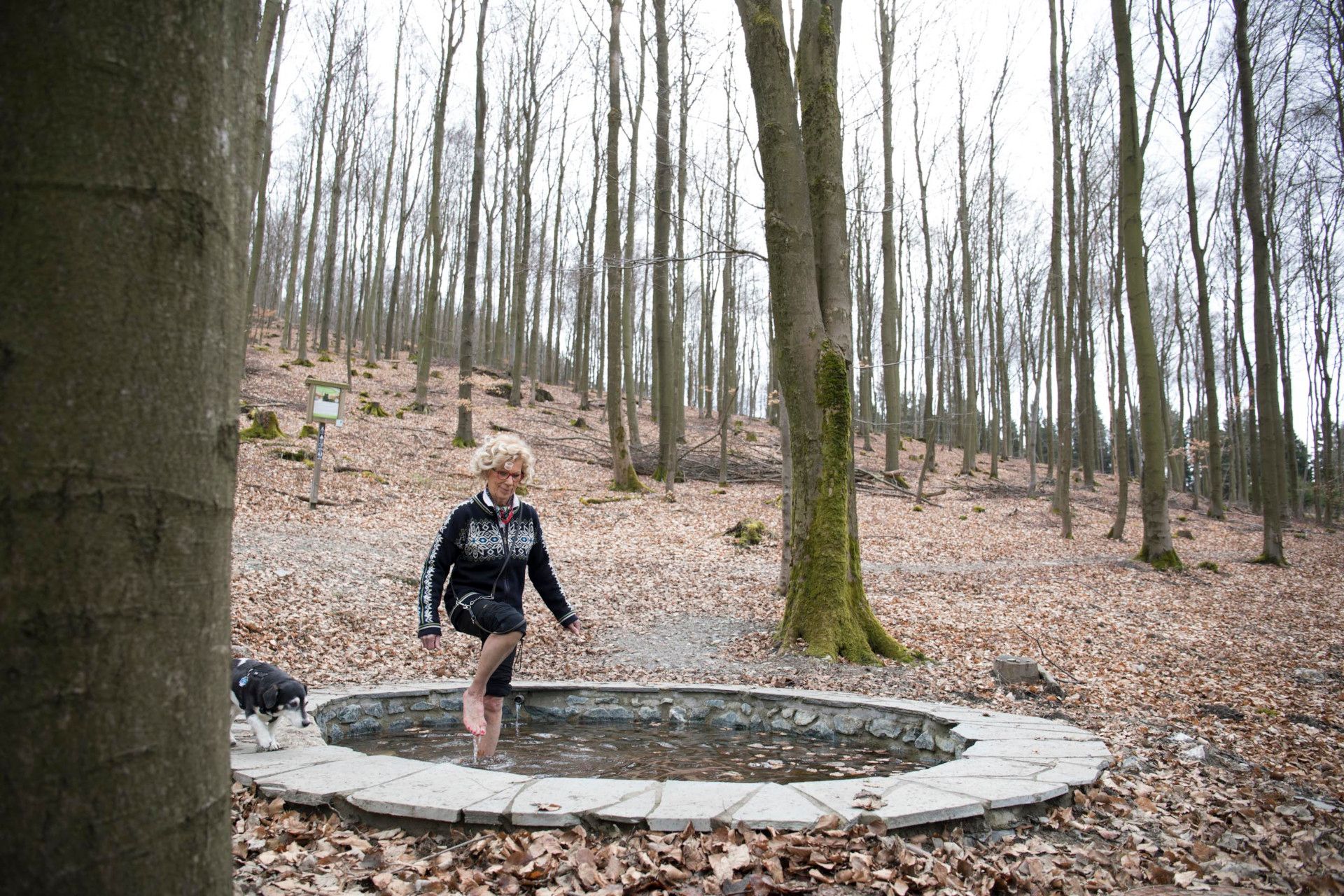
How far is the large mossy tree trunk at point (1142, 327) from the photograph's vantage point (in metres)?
12.9

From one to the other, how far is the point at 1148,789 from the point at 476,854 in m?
3.11

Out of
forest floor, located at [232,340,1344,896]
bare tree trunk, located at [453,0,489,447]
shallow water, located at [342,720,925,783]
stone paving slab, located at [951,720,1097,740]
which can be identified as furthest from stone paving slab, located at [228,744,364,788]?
bare tree trunk, located at [453,0,489,447]

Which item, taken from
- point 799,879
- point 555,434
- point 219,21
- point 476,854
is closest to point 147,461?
point 219,21

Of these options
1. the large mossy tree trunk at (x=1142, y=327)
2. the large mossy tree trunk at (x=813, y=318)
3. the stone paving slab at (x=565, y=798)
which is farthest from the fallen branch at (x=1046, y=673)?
the large mossy tree trunk at (x=1142, y=327)

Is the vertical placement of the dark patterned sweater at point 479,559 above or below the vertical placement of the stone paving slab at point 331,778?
above

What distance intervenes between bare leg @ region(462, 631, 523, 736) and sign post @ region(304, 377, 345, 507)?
8329 mm

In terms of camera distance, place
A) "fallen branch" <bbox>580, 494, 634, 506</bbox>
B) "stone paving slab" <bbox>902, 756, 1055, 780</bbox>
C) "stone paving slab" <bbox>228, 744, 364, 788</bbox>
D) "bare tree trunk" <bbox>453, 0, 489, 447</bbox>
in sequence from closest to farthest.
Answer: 1. "stone paving slab" <bbox>228, 744, 364, 788</bbox>
2. "stone paving slab" <bbox>902, 756, 1055, 780</bbox>
3. "fallen branch" <bbox>580, 494, 634, 506</bbox>
4. "bare tree trunk" <bbox>453, 0, 489, 447</bbox>

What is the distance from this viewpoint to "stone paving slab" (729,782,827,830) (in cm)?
288

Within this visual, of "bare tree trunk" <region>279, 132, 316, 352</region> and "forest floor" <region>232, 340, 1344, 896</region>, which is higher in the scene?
"bare tree trunk" <region>279, 132, 316, 352</region>

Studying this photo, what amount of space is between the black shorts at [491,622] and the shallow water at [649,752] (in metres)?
0.45

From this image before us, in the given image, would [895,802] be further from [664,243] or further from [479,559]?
[664,243]

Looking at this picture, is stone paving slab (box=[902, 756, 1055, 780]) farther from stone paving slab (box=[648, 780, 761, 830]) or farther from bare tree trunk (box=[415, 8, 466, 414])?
bare tree trunk (box=[415, 8, 466, 414])

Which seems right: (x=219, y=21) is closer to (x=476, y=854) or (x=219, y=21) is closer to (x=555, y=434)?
(x=476, y=854)

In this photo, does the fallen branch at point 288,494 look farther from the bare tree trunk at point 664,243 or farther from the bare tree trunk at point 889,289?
the bare tree trunk at point 889,289
